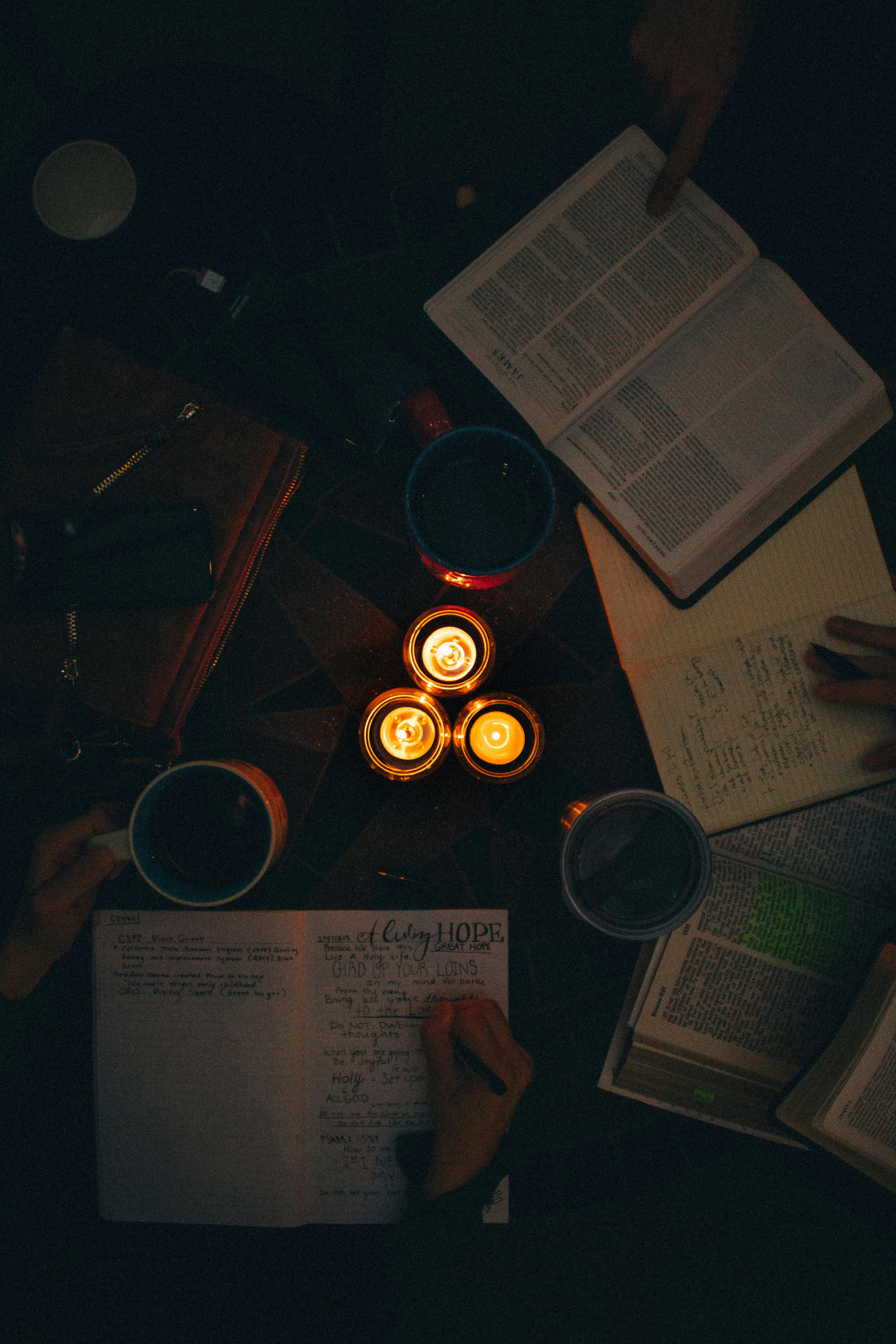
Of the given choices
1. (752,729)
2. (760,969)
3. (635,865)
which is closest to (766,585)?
(752,729)

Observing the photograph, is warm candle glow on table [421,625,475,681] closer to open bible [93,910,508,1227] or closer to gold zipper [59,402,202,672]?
open bible [93,910,508,1227]

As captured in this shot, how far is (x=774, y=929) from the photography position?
3.64ft

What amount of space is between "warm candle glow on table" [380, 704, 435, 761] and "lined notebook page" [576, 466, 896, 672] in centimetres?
34

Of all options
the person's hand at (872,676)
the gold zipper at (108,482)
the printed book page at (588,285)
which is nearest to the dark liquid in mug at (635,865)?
the person's hand at (872,676)

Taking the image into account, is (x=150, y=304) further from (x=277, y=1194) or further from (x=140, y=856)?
(x=277, y=1194)

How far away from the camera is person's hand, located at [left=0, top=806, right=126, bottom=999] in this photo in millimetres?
979

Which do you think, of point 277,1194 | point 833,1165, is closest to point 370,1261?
point 277,1194

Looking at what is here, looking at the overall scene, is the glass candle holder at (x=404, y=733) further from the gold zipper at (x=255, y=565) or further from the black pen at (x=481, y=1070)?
the black pen at (x=481, y=1070)

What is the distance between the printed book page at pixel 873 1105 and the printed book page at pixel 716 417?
0.76 metres

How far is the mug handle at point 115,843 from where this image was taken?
99 centimetres

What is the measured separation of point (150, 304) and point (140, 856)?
90 cm

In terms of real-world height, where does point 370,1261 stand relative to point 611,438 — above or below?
below

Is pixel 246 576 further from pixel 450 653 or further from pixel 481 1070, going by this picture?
pixel 481 1070

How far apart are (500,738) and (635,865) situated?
0.86 feet
